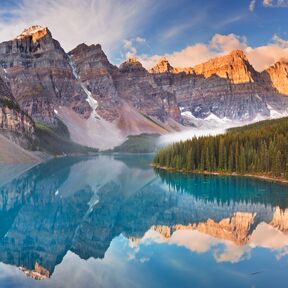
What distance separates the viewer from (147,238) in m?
41.7

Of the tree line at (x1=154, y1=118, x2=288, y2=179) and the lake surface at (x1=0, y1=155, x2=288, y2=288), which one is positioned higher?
the tree line at (x1=154, y1=118, x2=288, y2=179)

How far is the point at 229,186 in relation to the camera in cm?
8538

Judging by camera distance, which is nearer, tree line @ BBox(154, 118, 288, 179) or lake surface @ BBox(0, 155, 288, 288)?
lake surface @ BBox(0, 155, 288, 288)

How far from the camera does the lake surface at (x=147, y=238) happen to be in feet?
96.2

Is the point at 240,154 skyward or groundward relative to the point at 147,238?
skyward

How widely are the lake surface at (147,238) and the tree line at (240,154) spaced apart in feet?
52.7

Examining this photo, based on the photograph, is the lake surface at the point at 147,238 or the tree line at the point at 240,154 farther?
the tree line at the point at 240,154

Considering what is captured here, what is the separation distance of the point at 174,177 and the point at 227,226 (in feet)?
202

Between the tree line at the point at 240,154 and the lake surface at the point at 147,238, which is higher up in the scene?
the tree line at the point at 240,154

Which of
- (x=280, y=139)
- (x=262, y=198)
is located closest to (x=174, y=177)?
(x=280, y=139)

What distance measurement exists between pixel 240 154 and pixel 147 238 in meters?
68.2

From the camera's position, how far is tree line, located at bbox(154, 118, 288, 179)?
9719 centimetres

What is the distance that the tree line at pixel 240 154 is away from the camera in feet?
319

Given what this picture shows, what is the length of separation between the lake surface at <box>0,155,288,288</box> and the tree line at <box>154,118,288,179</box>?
16.1m
